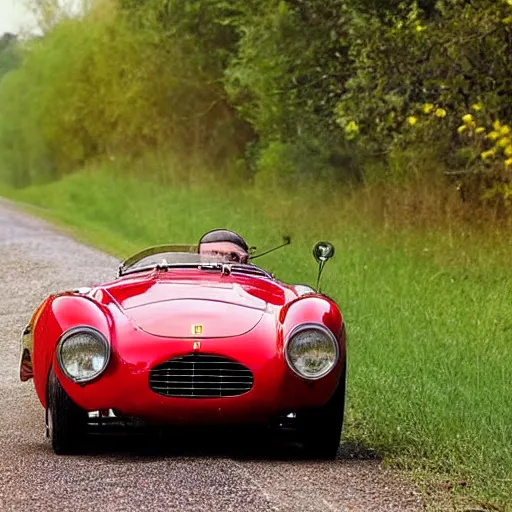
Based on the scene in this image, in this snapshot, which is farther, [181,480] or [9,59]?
[9,59]

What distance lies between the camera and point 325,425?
21.9 feet

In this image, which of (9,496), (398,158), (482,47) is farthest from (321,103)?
(9,496)

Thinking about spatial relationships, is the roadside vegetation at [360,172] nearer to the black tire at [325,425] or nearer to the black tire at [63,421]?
the black tire at [325,425]

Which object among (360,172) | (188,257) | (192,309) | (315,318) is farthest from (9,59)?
(315,318)

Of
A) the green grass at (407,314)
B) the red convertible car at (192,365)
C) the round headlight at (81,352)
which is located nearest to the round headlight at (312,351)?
the red convertible car at (192,365)

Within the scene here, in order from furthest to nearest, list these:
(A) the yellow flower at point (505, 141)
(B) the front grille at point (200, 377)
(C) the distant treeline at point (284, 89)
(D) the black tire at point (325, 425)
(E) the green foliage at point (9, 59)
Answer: (E) the green foliage at point (9, 59) < (C) the distant treeline at point (284, 89) < (A) the yellow flower at point (505, 141) < (D) the black tire at point (325, 425) < (B) the front grille at point (200, 377)

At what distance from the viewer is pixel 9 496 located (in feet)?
18.7

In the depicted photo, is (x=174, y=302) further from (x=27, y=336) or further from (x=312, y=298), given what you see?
(x=27, y=336)

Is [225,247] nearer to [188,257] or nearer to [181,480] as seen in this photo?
[188,257]

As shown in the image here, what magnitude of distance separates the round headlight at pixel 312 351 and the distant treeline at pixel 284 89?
635 cm

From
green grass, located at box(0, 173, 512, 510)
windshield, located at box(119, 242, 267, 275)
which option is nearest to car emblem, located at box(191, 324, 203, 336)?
green grass, located at box(0, 173, 512, 510)

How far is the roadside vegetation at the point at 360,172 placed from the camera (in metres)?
8.18

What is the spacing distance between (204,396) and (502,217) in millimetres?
11701

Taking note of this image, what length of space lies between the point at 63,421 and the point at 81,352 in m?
0.36
